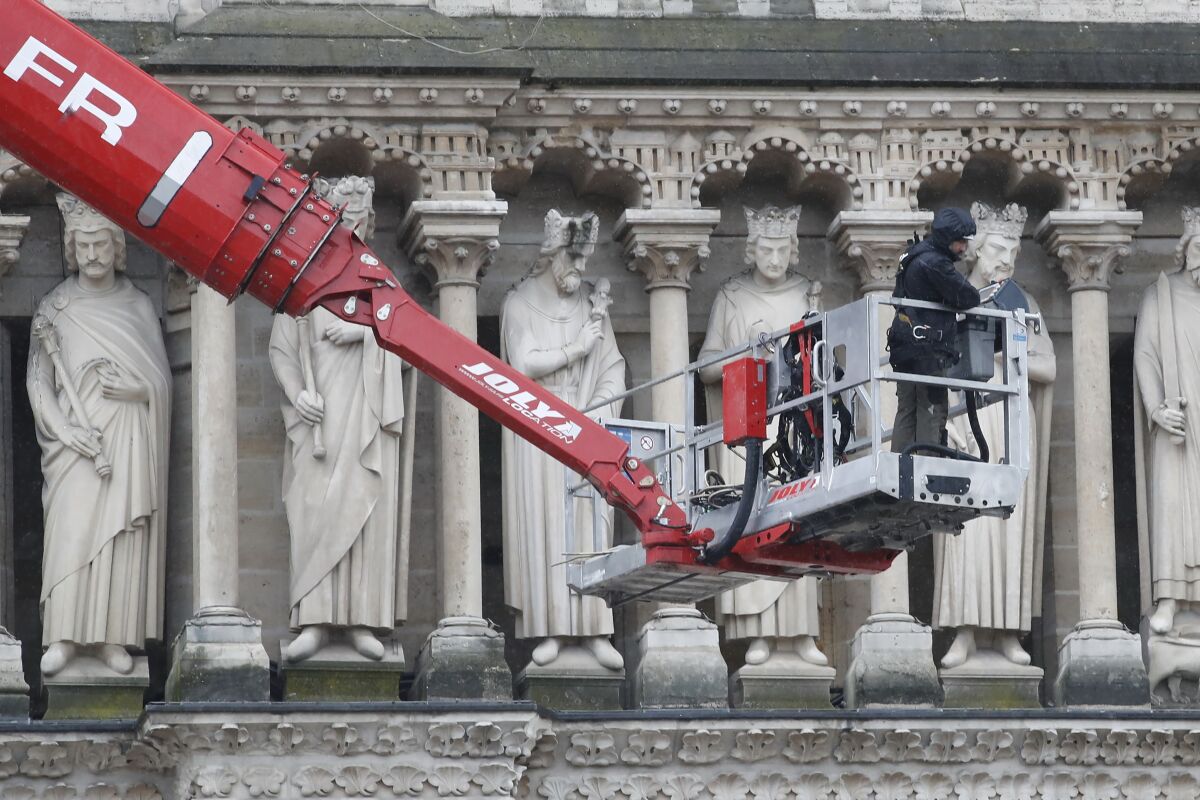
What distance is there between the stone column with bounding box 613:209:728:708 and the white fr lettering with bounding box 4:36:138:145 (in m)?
5.35

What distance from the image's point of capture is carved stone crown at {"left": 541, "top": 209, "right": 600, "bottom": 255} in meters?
26.8

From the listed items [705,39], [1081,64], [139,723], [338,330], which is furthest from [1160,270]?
[139,723]

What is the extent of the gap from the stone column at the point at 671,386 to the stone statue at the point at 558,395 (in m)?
0.28

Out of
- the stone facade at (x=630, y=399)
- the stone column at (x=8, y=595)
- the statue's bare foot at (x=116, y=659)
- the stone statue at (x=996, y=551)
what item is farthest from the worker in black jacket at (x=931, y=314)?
the stone column at (x=8, y=595)

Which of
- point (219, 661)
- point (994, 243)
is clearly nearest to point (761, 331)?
point (994, 243)

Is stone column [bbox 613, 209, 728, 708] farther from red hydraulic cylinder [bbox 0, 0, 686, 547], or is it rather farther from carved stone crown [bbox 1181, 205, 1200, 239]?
red hydraulic cylinder [bbox 0, 0, 686, 547]

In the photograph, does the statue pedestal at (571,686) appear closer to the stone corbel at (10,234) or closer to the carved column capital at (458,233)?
the carved column capital at (458,233)

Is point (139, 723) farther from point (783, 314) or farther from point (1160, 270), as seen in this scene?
point (1160, 270)

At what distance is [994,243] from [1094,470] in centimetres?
157

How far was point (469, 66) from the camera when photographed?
87.1 feet

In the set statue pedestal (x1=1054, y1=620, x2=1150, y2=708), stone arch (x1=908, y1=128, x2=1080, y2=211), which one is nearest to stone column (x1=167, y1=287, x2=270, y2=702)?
stone arch (x1=908, y1=128, x2=1080, y2=211)

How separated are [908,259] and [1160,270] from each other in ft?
22.0

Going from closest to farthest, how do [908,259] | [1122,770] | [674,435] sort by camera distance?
[908,259], [674,435], [1122,770]

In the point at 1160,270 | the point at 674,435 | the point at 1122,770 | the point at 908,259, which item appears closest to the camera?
the point at 908,259
